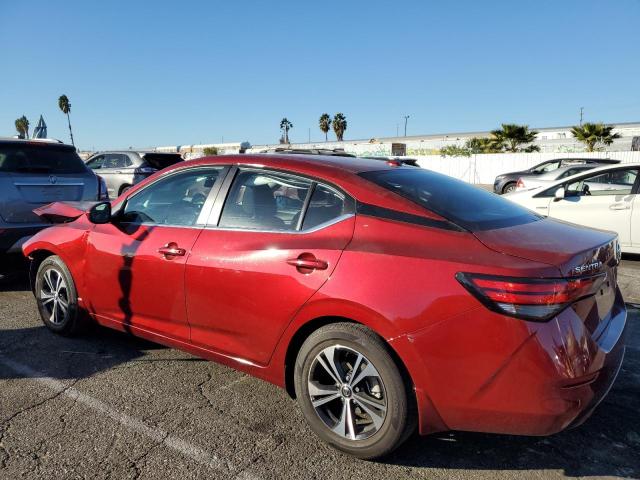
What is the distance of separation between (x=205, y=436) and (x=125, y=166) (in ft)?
43.6

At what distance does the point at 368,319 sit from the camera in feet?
8.09

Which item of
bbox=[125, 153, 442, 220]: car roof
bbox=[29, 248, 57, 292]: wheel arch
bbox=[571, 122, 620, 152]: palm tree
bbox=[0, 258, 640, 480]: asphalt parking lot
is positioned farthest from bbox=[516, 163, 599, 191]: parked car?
bbox=[571, 122, 620, 152]: palm tree

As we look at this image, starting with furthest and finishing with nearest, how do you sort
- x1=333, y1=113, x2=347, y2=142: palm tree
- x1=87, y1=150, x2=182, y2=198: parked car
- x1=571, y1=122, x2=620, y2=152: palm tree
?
x1=333, y1=113, x2=347, y2=142: palm tree < x1=571, y1=122, x2=620, y2=152: palm tree < x1=87, y1=150, x2=182, y2=198: parked car

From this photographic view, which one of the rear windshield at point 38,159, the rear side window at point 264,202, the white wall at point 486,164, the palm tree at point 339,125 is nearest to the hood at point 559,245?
the rear side window at point 264,202

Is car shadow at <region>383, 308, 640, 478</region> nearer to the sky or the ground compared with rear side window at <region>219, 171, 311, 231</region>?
nearer to the ground

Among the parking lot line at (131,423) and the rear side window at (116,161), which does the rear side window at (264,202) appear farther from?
the rear side window at (116,161)

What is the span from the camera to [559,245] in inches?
98.1

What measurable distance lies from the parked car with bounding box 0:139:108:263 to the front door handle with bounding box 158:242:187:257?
3.24m

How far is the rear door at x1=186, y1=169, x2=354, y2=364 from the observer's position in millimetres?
2752

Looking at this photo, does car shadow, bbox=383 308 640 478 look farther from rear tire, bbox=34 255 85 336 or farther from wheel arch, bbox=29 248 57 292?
wheel arch, bbox=29 248 57 292

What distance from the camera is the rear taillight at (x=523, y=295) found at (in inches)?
86.4

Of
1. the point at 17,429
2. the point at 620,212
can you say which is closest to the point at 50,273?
the point at 17,429

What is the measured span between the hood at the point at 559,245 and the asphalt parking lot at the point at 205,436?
A: 1.02 m

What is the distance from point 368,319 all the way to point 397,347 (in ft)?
0.62
